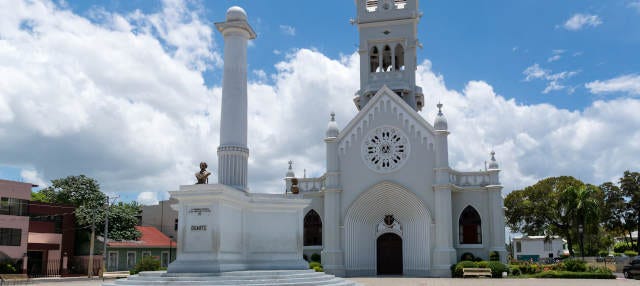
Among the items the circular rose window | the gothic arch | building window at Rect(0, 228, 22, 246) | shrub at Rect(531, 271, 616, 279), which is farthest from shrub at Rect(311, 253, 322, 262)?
building window at Rect(0, 228, 22, 246)

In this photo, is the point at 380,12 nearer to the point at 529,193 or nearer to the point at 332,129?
the point at 332,129

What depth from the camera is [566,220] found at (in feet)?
187

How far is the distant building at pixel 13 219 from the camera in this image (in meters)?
41.1

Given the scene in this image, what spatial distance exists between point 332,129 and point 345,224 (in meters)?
6.68

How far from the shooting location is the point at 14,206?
4244 cm

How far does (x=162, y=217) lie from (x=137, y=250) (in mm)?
10172

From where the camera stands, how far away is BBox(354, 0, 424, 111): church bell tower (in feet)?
148

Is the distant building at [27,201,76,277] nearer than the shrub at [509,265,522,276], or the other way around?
the shrub at [509,265,522,276]

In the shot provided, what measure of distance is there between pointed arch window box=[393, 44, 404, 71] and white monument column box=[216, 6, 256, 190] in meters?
25.5

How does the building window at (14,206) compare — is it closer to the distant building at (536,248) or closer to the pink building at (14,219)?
the pink building at (14,219)

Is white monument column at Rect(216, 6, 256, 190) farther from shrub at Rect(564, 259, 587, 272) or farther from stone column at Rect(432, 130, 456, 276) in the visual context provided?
shrub at Rect(564, 259, 587, 272)

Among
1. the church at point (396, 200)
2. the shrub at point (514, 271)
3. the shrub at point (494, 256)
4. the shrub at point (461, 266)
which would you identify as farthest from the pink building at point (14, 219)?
the shrub at point (514, 271)

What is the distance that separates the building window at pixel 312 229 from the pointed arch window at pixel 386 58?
12996 millimetres

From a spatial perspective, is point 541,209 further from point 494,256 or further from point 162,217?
point 162,217
